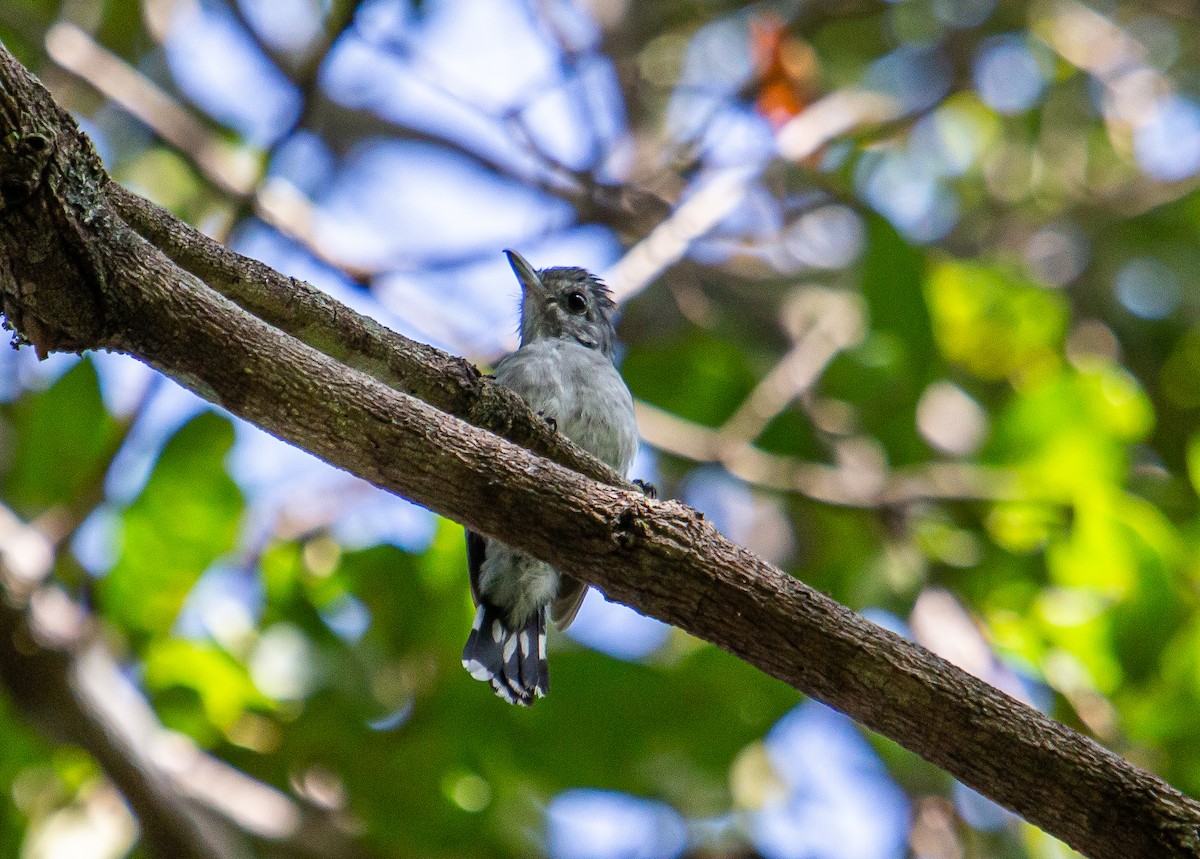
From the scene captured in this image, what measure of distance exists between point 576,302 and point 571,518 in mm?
3547

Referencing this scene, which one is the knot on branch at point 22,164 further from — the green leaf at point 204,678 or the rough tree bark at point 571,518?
the green leaf at point 204,678

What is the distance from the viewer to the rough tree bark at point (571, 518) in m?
2.35

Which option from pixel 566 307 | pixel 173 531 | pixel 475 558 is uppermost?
pixel 566 307

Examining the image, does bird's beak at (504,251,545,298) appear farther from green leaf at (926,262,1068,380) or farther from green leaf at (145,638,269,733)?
green leaf at (145,638,269,733)

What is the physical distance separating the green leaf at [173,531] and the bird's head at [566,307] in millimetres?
1800

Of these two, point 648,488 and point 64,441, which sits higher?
point 648,488

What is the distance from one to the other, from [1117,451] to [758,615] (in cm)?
319

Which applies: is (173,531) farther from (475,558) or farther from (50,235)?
(50,235)

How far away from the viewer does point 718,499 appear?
269 inches

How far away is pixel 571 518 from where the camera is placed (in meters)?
2.50

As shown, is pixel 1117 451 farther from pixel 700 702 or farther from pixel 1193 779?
pixel 700 702

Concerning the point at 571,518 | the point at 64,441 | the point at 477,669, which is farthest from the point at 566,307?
the point at 571,518

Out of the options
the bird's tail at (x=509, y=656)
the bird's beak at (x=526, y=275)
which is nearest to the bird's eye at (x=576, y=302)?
the bird's beak at (x=526, y=275)

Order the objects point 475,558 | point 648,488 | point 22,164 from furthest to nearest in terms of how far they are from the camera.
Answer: point 475,558, point 648,488, point 22,164
